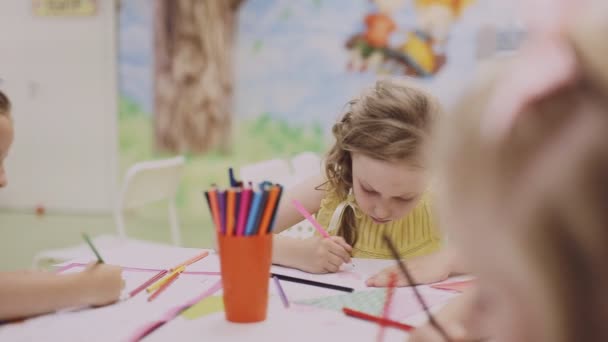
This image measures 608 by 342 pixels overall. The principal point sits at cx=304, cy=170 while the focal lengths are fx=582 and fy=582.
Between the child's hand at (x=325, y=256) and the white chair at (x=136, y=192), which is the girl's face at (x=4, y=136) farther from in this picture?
the white chair at (x=136, y=192)

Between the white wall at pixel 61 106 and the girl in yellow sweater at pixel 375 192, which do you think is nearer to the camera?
the girl in yellow sweater at pixel 375 192

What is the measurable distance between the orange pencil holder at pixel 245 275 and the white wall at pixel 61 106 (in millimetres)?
2996

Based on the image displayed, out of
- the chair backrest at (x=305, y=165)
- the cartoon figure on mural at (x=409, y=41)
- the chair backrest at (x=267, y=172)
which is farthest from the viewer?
the cartoon figure on mural at (x=409, y=41)

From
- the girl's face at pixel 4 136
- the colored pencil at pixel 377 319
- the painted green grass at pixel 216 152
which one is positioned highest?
the girl's face at pixel 4 136

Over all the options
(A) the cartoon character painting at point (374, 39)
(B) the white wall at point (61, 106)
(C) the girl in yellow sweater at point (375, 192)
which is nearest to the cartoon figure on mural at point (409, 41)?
(A) the cartoon character painting at point (374, 39)

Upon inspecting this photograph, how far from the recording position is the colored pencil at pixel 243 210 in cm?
66

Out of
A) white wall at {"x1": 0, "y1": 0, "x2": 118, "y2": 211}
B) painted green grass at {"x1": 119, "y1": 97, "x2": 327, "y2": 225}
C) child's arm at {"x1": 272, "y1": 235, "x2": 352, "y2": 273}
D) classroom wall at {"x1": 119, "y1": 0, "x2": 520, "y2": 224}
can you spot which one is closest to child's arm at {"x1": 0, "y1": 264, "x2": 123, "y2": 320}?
child's arm at {"x1": 272, "y1": 235, "x2": 352, "y2": 273}

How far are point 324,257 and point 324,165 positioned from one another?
0.96ft

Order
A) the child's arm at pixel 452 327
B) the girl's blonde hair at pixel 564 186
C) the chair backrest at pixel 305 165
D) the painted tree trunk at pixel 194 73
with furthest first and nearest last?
the painted tree trunk at pixel 194 73, the chair backrest at pixel 305 165, the child's arm at pixel 452 327, the girl's blonde hair at pixel 564 186

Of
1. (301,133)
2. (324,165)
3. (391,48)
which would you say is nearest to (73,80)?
(301,133)

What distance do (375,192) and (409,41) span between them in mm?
2214

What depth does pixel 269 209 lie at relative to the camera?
2.24 feet

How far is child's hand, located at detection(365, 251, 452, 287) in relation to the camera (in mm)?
853

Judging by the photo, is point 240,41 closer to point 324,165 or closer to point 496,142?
point 324,165
